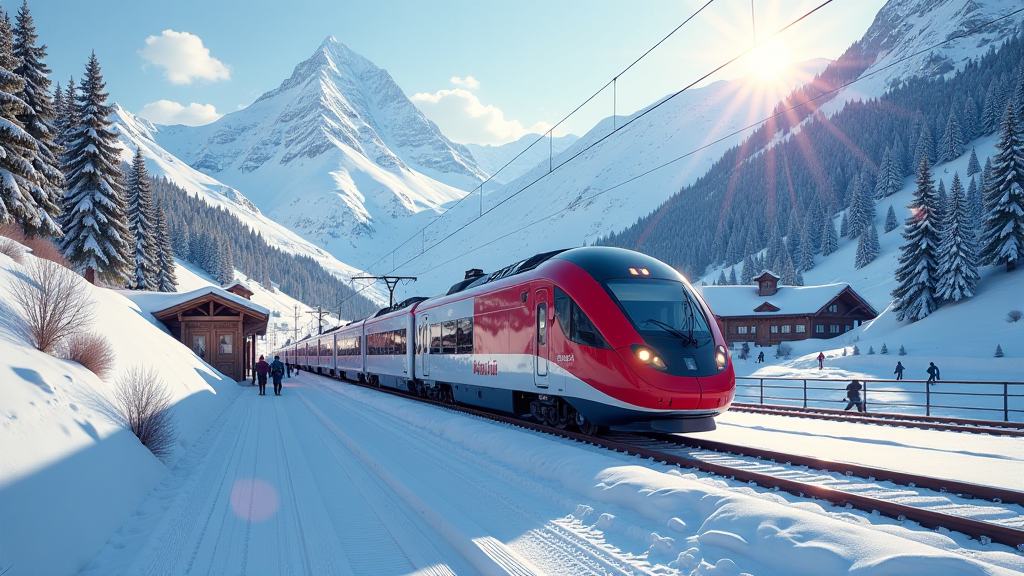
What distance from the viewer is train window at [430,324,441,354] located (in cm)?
1767

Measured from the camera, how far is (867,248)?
80938mm

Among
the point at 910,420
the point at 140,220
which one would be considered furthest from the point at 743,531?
the point at 140,220

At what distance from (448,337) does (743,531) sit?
12.5 m

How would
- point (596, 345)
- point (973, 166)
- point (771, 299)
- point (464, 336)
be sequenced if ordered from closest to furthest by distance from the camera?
point (596, 345)
point (464, 336)
point (771, 299)
point (973, 166)

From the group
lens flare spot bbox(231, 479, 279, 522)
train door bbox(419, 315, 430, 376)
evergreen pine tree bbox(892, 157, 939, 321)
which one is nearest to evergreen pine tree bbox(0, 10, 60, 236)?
train door bbox(419, 315, 430, 376)

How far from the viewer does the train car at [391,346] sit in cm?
2091

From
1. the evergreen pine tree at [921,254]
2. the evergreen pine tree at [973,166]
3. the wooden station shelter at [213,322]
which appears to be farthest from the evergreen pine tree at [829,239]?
the wooden station shelter at [213,322]

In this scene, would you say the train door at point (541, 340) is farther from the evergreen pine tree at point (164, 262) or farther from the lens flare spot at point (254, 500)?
the evergreen pine tree at point (164, 262)

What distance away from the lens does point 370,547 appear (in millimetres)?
5504

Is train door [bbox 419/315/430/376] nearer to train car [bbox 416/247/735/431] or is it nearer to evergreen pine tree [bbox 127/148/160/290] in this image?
train car [bbox 416/247/735/431]

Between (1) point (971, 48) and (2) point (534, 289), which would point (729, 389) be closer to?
(2) point (534, 289)

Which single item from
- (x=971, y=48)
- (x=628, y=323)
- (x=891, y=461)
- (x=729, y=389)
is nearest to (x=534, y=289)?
(x=628, y=323)

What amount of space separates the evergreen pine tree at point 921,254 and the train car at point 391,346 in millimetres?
40295

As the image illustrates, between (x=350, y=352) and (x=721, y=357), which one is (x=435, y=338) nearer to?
(x=721, y=357)
